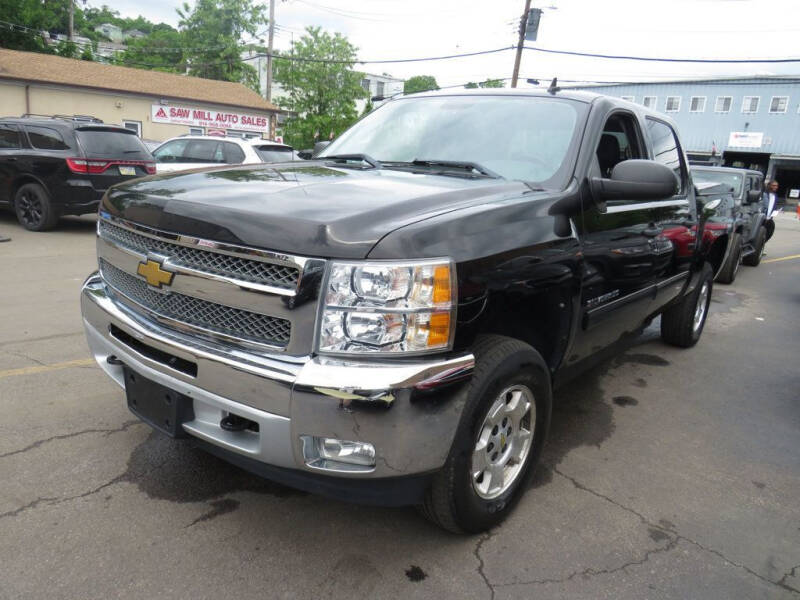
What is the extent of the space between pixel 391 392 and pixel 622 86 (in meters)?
53.4

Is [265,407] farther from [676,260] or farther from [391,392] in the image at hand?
[676,260]

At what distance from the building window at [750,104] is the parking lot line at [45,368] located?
52.5 m

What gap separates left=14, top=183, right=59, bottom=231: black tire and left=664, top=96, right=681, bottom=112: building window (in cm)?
4892

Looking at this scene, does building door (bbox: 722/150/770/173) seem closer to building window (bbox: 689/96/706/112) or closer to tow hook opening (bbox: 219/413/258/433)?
building window (bbox: 689/96/706/112)

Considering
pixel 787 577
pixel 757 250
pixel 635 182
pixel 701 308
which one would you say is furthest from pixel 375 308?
pixel 757 250

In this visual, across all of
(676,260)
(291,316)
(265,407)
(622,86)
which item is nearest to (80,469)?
(265,407)

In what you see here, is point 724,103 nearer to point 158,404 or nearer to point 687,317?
point 687,317

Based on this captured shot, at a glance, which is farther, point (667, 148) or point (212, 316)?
point (667, 148)

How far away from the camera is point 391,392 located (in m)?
1.95

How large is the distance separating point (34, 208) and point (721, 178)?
36.9ft

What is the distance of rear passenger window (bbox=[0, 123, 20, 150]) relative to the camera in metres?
9.83

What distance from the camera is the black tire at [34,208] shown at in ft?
32.0

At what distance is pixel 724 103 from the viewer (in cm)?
4675

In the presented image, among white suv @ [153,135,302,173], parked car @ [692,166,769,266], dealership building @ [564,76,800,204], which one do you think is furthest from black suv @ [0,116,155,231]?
dealership building @ [564,76,800,204]
